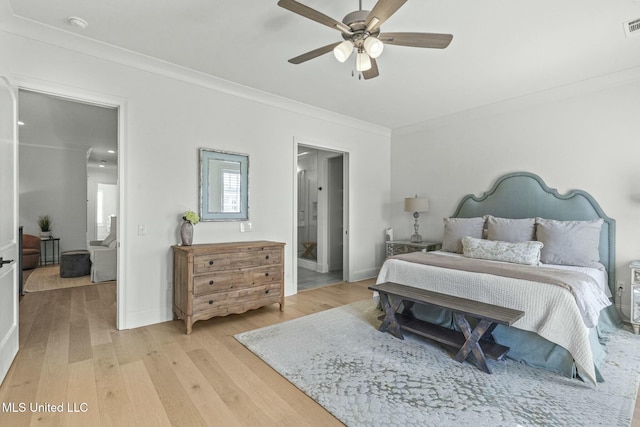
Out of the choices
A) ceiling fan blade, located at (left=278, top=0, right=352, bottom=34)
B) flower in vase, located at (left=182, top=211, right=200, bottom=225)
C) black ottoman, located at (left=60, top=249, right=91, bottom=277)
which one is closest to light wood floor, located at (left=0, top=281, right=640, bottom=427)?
flower in vase, located at (left=182, top=211, right=200, bottom=225)

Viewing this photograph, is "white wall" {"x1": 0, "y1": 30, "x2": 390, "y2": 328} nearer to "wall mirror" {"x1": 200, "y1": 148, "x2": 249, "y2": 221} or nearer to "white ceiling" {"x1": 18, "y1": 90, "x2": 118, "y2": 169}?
"wall mirror" {"x1": 200, "y1": 148, "x2": 249, "y2": 221}

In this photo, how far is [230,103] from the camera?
3.87 metres

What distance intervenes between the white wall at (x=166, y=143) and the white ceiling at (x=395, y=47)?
0.85 ft

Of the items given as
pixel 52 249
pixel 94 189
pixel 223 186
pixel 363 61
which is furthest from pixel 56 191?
pixel 363 61

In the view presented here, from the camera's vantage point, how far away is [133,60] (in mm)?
3146

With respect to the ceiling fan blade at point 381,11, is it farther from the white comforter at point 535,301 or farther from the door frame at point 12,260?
the door frame at point 12,260

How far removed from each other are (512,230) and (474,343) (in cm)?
200

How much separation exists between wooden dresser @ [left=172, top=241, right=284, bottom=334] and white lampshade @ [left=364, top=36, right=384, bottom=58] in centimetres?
232

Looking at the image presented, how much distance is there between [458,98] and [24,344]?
554cm

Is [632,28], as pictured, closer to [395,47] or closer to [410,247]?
[395,47]

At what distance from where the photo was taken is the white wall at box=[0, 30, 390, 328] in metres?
2.90

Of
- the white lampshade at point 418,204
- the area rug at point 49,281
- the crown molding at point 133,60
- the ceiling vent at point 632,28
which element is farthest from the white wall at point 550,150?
the area rug at point 49,281

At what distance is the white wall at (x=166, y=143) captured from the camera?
290 centimetres

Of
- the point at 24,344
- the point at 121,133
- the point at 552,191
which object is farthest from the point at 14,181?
the point at 552,191
